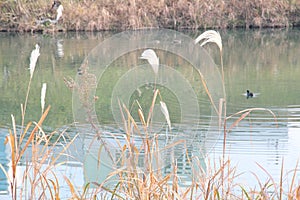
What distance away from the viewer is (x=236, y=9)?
42.4 feet

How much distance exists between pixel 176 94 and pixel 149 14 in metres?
7.41

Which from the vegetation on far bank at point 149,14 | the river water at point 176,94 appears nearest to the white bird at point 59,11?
the vegetation on far bank at point 149,14

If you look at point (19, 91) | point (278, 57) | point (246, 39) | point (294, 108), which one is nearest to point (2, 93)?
point (19, 91)

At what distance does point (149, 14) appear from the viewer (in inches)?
494

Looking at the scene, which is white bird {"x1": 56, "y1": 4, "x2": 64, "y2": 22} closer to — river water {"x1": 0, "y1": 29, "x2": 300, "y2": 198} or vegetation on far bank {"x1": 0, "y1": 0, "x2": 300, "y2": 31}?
vegetation on far bank {"x1": 0, "y1": 0, "x2": 300, "y2": 31}

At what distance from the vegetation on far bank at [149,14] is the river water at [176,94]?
0.68 m

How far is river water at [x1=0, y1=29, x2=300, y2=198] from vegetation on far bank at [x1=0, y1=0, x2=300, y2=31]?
2.23ft

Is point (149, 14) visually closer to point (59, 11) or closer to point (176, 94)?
point (59, 11)

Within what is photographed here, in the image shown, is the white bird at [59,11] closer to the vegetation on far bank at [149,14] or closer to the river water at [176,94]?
the vegetation on far bank at [149,14]

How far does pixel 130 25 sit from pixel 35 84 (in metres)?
5.41

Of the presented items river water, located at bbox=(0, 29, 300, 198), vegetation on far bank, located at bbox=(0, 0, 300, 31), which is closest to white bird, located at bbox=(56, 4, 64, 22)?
vegetation on far bank, located at bbox=(0, 0, 300, 31)

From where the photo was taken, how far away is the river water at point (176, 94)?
3400 mm

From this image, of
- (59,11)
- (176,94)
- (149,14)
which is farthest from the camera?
(149,14)

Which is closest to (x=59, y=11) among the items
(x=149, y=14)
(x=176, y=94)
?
(x=149, y=14)
